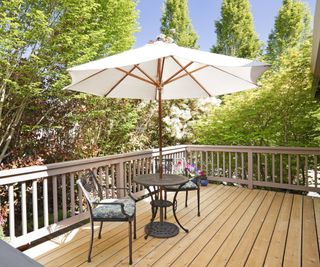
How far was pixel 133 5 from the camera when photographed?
7137 mm

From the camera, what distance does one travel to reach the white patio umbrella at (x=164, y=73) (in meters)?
2.44

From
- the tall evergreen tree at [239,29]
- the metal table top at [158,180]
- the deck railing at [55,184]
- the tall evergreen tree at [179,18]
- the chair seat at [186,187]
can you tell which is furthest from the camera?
the tall evergreen tree at [179,18]

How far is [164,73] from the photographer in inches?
147

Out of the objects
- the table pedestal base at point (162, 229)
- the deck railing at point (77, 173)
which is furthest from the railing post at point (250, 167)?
the table pedestal base at point (162, 229)

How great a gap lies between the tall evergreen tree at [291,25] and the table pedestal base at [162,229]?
13.6 meters

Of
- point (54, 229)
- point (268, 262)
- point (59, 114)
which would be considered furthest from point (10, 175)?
point (59, 114)

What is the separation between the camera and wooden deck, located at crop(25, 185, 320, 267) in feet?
8.45

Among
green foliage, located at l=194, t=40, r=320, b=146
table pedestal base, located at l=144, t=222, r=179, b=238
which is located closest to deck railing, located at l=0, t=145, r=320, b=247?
green foliage, located at l=194, t=40, r=320, b=146

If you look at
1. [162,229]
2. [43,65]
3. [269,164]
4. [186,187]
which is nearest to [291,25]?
[269,164]

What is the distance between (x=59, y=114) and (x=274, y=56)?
1369 cm

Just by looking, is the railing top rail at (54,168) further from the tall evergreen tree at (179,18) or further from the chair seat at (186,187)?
the tall evergreen tree at (179,18)

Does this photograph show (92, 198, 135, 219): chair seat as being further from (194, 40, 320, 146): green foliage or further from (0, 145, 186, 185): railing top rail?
(194, 40, 320, 146): green foliage

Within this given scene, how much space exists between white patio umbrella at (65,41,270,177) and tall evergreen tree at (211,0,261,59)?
12.2 meters

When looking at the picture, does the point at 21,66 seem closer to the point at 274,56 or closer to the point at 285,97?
the point at 285,97
